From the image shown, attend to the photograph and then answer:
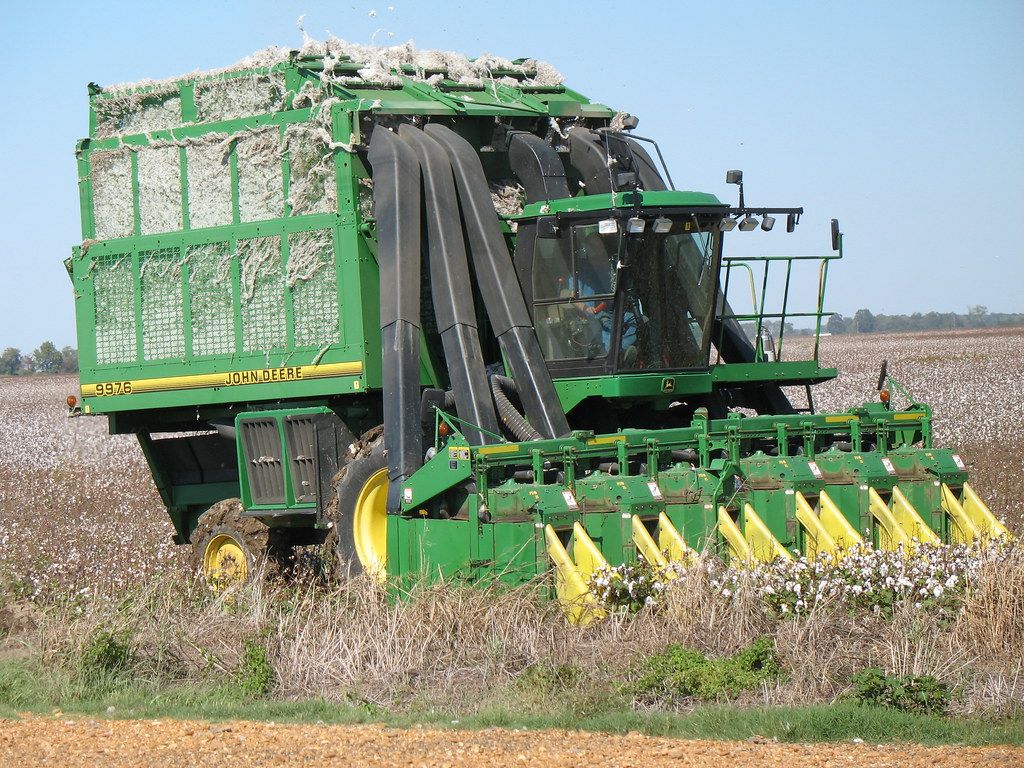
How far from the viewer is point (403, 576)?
34.1ft

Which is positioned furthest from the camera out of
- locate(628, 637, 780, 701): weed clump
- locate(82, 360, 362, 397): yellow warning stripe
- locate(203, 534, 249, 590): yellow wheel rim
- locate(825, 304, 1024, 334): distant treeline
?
locate(825, 304, 1024, 334): distant treeline

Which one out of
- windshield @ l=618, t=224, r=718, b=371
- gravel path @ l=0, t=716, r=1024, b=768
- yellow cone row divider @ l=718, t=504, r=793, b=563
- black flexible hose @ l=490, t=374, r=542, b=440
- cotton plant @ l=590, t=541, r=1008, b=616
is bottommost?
gravel path @ l=0, t=716, r=1024, b=768

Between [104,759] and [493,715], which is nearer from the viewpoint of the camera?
[104,759]

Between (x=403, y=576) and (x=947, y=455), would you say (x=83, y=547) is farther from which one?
(x=947, y=455)

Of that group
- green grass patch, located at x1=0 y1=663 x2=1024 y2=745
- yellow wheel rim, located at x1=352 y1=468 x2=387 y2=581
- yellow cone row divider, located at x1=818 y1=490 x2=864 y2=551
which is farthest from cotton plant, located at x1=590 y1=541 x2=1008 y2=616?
yellow wheel rim, located at x1=352 y1=468 x2=387 y2=581

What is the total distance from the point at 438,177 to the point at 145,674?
4.78 m

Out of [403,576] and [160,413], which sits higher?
[160,413]

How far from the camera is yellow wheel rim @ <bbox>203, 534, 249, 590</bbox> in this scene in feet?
41.2

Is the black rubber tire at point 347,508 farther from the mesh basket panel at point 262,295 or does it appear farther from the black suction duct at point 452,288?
the mesh basket panel at point 262,295

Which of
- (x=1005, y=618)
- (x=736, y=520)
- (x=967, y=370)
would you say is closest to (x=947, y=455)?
(x=736, y=520)

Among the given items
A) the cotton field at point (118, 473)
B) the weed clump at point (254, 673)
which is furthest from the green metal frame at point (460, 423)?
the weed clump at point (254, 673)

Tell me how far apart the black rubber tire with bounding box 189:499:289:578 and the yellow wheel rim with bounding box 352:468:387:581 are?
1.07 metres

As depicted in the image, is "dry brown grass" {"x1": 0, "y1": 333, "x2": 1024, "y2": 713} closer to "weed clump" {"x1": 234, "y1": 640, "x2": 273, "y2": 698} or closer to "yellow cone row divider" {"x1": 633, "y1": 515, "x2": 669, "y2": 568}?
"weed clump" {"x1": 234, "y1": 640, "x2": 273, "y2": 698}

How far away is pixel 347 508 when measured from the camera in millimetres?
11469
